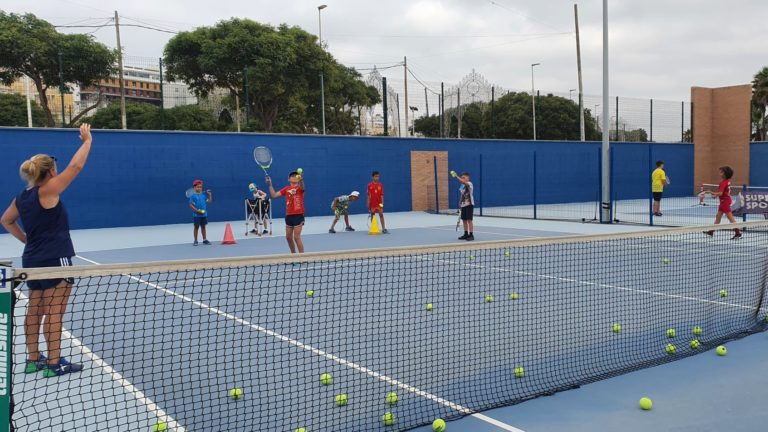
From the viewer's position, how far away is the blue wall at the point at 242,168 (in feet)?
60.9

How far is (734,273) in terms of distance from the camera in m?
9.23

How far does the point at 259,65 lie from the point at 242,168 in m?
16.6

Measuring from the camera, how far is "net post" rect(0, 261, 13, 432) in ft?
9.57

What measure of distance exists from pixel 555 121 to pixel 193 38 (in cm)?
3075

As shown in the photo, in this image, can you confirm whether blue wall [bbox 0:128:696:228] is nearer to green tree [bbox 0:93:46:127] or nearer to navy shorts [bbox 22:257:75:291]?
navy shorts [bbox 22:257:75:291]

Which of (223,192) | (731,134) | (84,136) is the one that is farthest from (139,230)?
(731,134)

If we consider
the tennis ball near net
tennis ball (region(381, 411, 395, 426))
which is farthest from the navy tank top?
tennis ball (region(381, 411, 395, 426))

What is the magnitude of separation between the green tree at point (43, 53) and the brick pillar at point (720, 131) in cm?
3074

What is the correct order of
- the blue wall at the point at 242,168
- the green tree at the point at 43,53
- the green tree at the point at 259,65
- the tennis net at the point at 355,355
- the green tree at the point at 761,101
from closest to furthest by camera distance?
1. the tennis net at the point at 355,355
2. the blue wall at the point at 242,168
3. the green tree at the point at 43,53
4. the green tree at the point at 259,65
5. the green tree at the point at 761,101

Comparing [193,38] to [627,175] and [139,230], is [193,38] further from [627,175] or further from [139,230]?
[627,175]

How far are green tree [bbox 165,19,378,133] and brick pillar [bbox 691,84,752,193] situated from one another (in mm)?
18363

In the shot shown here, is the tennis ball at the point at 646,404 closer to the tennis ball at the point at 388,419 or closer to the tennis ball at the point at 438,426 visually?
the tennis ball at the point at 438,426

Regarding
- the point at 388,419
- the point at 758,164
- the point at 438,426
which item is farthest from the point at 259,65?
the point at 438,426

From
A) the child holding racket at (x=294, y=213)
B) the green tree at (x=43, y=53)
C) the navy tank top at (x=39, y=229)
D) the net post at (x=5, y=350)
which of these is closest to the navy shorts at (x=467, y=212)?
the child holding racket at (x=294, y=213)
